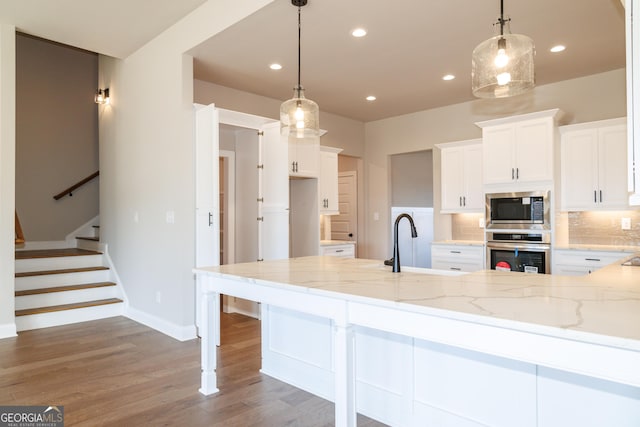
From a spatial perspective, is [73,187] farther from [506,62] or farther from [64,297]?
[506,62]

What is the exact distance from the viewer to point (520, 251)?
4609 millimetres

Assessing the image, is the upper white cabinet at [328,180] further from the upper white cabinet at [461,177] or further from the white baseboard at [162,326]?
the white baseboard at [162,326]

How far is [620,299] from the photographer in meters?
1.54

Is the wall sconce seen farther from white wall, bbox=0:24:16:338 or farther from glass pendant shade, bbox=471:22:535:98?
glass pendant shade, bbox=471:22:535:98

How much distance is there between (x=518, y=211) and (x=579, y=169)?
0.77 m

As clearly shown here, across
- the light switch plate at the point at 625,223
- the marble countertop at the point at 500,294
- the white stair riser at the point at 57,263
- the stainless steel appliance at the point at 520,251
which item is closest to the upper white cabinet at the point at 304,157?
the stainless steel appliance at the point at 520,251

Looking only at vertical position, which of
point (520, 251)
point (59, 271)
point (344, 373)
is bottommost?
point (344, 373)

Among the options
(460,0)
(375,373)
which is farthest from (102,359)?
(460,0)

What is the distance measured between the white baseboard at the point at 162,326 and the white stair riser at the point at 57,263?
101cm

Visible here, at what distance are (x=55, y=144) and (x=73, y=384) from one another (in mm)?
4688

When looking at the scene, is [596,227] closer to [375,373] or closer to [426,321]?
[375,373]

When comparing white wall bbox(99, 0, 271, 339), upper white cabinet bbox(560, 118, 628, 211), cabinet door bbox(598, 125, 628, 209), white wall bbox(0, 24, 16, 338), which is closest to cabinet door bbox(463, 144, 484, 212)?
upper white cabinet bbox(560, 118, 628, 211)

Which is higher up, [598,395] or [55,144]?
[55,144]

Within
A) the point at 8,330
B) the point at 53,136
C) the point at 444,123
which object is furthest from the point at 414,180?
the point at 8,330
